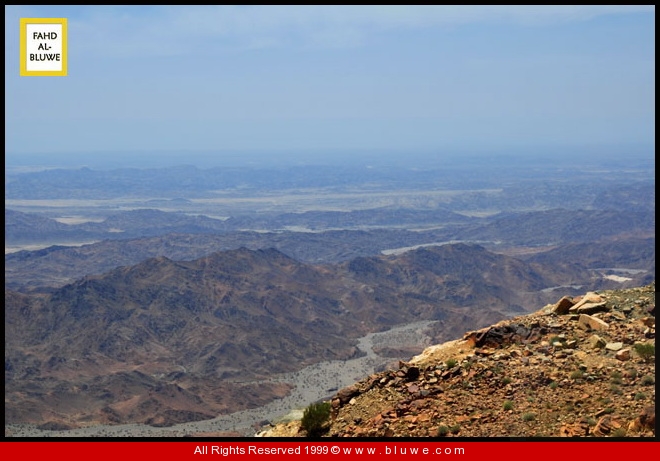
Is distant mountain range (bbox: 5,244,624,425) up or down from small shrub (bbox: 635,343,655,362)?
down

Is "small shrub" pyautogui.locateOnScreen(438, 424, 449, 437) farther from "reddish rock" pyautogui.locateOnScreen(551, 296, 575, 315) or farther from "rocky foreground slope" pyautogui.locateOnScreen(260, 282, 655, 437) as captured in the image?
"reddish rock" pyautogui.locateOnScreen(551, 296, 575, 315)

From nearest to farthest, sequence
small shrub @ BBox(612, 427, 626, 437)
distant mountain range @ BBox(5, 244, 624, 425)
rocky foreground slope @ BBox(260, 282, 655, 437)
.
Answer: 1. small shrub @ BBox(612, 427, 626, 437)
2. rocky foreground slope @ BBox(260, 282, 655, 437)
3. distant mountain range @ BBox(5, 244, 624, 425)

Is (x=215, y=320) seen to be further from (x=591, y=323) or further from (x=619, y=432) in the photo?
(x=619, y=432)

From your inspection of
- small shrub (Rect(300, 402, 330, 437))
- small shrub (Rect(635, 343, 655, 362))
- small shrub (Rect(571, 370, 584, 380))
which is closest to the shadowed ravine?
small shrub (Rect(300, 402, 330, 437))

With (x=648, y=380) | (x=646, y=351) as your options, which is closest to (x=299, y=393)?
(x=646, y=351)

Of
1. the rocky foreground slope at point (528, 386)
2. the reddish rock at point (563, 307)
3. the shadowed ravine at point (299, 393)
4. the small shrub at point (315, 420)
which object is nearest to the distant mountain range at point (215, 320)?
the shadowed ravine at point (299, 393)

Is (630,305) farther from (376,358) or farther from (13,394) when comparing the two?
(376,358)
